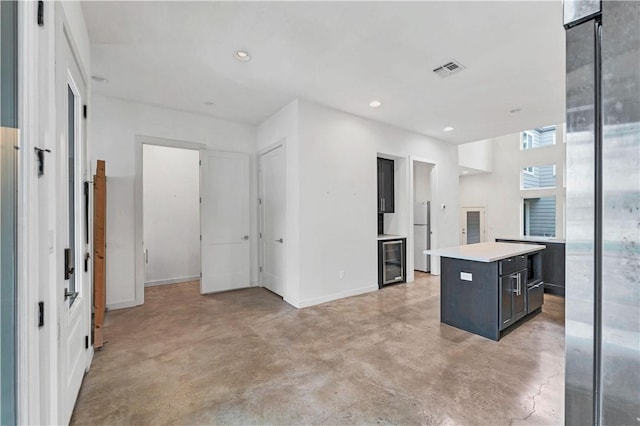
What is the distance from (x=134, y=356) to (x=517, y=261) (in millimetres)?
4052

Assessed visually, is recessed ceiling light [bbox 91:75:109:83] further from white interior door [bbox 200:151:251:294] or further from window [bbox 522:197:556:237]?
window [bbox 522:197:556:237]

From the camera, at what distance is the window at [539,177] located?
866cm

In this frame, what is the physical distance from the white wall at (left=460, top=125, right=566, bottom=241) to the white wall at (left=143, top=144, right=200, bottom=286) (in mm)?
9074

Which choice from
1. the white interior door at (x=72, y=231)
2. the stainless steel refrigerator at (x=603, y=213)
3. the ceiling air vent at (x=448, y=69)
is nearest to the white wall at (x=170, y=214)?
the white interior door at (x=72, y=231)

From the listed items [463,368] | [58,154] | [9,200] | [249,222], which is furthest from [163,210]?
[463,368]

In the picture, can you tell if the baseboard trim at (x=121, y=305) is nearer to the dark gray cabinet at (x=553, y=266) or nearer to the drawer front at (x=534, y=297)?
the drawer front at (x=534, y=297)

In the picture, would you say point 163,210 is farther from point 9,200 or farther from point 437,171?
point 437,171

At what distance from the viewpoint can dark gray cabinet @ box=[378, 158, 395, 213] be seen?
5504 millimetres

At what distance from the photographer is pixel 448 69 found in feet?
10.7

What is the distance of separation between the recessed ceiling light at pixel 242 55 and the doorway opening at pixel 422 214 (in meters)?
4.40

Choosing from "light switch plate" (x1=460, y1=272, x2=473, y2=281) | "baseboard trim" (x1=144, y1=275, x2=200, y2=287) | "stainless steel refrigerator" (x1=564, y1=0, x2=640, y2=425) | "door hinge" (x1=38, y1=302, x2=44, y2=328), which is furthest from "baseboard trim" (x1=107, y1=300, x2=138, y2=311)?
"stainless steel refrigerator" (x1=564, y1=0, x2=640, y2=425)

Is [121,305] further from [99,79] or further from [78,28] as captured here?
[78,28]

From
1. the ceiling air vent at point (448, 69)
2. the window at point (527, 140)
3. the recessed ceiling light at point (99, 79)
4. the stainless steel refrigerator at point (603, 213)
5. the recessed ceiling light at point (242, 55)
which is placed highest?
the window at point (527, 140)

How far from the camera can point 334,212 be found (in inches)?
175
